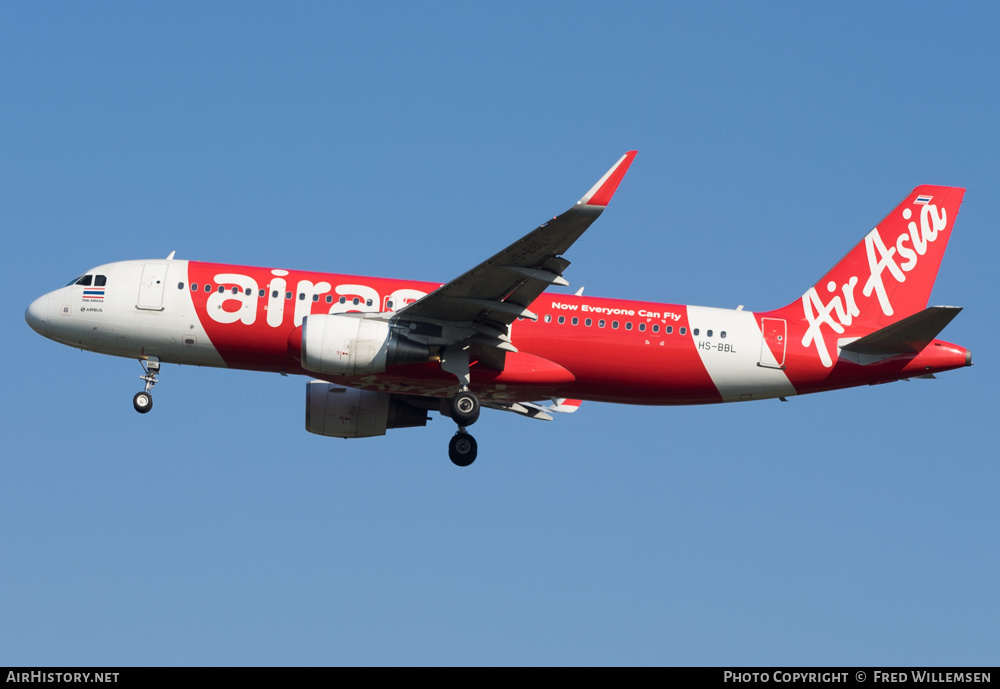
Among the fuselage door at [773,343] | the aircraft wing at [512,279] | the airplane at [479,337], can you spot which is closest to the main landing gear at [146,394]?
the airplane at [479,337]

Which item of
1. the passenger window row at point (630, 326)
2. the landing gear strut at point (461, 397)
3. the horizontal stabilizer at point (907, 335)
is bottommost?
the landing gear strut at point (461, 397)

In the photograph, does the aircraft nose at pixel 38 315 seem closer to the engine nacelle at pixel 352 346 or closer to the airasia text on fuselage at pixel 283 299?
the airasia text on fuselage at pixel 283 299

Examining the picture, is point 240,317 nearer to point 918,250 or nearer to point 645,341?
point 645,341

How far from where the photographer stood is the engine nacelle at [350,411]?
38781mm

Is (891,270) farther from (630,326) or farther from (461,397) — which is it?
(461,397)

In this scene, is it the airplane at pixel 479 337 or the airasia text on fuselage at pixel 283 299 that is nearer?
the airplane at pixel 479 337

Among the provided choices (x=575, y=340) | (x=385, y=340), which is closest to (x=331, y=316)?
(x=385, y=340)

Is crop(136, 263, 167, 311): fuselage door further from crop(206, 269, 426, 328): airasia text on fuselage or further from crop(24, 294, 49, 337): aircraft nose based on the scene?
crop(24, 294, 49, 337): aircraft nose

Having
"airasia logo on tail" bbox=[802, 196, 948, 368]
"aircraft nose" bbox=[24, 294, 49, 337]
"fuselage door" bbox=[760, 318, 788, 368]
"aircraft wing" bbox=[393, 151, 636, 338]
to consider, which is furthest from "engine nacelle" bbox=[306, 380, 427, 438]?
"airasia logo on tail" bbox=[802, 196, 948, 368]

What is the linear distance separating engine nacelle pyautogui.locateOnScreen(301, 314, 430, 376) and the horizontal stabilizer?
39.6 ft

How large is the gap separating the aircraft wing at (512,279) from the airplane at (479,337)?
0.08m

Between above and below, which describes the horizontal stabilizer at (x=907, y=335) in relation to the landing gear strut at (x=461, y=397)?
above

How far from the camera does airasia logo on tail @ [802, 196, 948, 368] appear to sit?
121 feet

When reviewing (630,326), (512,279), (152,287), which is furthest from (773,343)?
(152,287)
